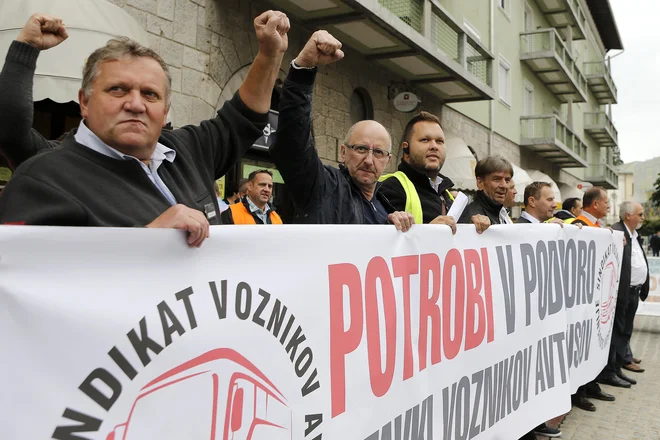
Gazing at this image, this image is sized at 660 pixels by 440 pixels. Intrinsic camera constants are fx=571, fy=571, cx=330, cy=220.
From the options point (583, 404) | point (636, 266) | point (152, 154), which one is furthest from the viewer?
point (636, 266)

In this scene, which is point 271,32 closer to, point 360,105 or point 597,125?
point 360,105

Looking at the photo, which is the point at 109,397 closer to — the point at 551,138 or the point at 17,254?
the point at 17,254

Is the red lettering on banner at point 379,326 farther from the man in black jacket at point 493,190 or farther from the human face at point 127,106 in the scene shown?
the man in black jacket at point 493,190

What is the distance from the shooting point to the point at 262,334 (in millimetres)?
1603

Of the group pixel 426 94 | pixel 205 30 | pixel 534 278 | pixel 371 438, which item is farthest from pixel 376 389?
pixel 426 94

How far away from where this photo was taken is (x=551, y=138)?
20.1 metres

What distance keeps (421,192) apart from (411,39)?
7.29 meters

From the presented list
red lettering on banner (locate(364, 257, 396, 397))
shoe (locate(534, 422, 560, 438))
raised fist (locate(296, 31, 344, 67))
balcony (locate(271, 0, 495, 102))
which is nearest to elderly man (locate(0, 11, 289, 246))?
raised fist (locate(296, 31, 344, 67))

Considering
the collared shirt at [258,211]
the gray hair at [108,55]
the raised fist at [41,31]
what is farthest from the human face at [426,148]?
the collared shirt at [258,211]

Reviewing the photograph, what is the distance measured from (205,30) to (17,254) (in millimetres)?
6454

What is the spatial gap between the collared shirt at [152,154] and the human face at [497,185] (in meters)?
2.56

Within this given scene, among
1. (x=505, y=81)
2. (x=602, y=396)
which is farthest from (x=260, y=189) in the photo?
(x=505, y=81)

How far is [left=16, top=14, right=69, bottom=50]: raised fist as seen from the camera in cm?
185

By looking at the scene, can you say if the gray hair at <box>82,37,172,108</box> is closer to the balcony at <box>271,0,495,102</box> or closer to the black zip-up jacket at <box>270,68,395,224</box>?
the black zip-up jacket at <box>270,68,395,224</box>
